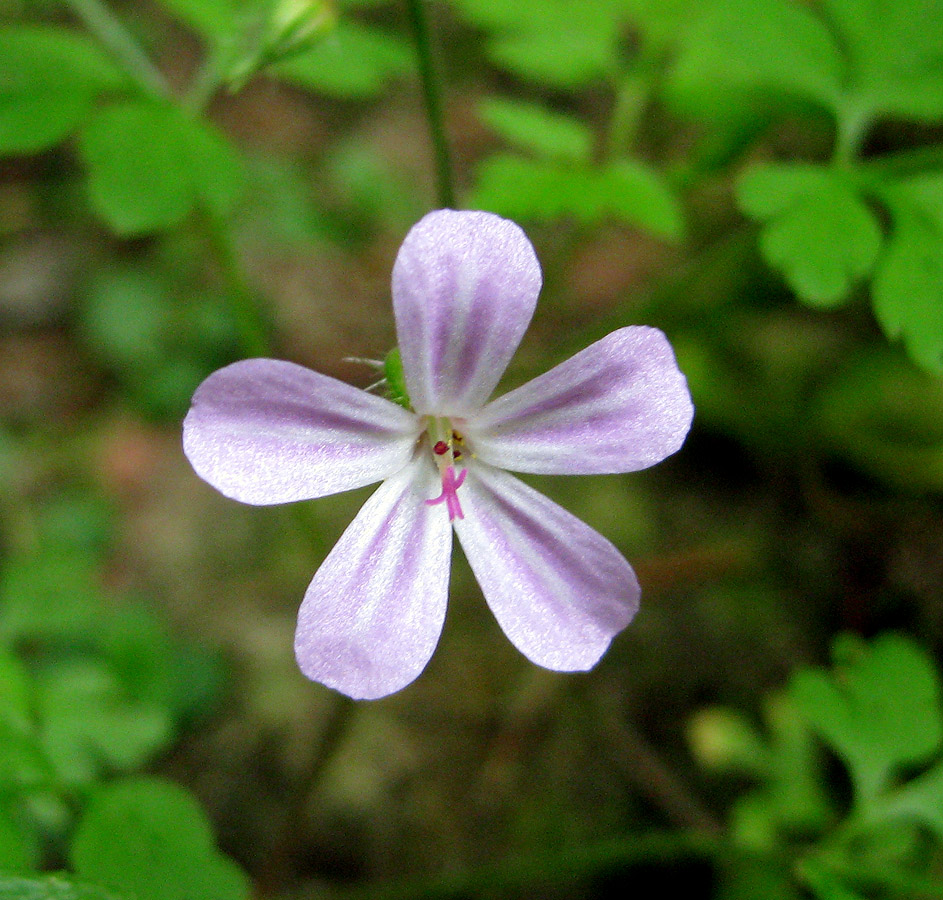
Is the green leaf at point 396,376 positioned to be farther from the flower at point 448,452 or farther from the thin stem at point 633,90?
the thin stem at point 633,90

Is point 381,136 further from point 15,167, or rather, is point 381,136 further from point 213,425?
point 213,425

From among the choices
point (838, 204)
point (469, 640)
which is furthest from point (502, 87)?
point (838, 204)

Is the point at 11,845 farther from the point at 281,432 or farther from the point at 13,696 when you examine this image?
the point at 281,432

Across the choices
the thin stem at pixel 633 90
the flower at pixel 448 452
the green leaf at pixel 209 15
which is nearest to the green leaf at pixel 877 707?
the flower at pixel 448 452

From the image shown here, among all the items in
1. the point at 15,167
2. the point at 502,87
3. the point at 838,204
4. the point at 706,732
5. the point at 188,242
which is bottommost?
the point at 706,732

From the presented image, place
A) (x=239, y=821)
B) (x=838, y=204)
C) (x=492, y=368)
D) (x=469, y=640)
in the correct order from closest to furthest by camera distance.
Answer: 1. (x=492, y=368)
2. (x=838, y=204)
3. (x=239, y=821)
4. (x=469, y=640)

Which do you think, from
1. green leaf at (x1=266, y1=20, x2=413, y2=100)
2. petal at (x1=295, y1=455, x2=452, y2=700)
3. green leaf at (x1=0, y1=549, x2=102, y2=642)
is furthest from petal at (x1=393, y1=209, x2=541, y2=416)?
green leaf at (x1=0, y1=549, x2=102, y2=642)

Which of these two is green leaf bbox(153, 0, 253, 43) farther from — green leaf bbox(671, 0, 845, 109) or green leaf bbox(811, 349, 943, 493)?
green leaf bbox(811, 349, 943, 493)
